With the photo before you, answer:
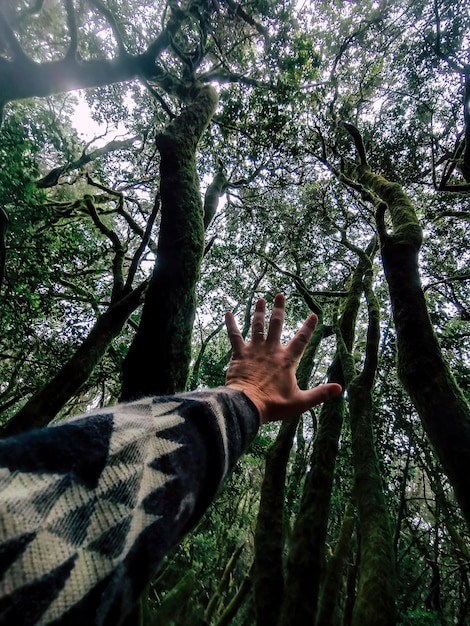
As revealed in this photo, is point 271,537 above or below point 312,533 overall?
below

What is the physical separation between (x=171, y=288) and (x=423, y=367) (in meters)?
2.23

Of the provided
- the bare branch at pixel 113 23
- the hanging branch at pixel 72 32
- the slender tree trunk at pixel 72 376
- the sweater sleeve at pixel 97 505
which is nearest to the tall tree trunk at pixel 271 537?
the slender tree trunk at pixel 72 376

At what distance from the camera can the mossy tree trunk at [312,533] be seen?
351 centimetres

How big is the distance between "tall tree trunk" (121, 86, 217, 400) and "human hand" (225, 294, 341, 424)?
1.04 m

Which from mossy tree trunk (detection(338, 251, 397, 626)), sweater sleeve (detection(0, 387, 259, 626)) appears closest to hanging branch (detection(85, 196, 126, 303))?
mossy tree trunk (detection(338, 251, 397, 626))

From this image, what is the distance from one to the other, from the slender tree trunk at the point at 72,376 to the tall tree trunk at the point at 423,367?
420 cm

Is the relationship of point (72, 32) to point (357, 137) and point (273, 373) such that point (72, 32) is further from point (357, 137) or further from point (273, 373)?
point (273, 373)

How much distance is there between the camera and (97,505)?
685 millimetres

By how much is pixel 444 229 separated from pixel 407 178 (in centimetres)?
176

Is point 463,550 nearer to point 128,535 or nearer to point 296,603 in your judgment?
point 296,603

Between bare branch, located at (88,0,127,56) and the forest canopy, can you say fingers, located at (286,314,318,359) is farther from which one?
bare branch, located at (88,0,127,56)

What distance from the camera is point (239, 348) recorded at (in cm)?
187

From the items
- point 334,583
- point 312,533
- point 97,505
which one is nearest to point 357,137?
point 312,533

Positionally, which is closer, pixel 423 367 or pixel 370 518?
pixel 423 367
